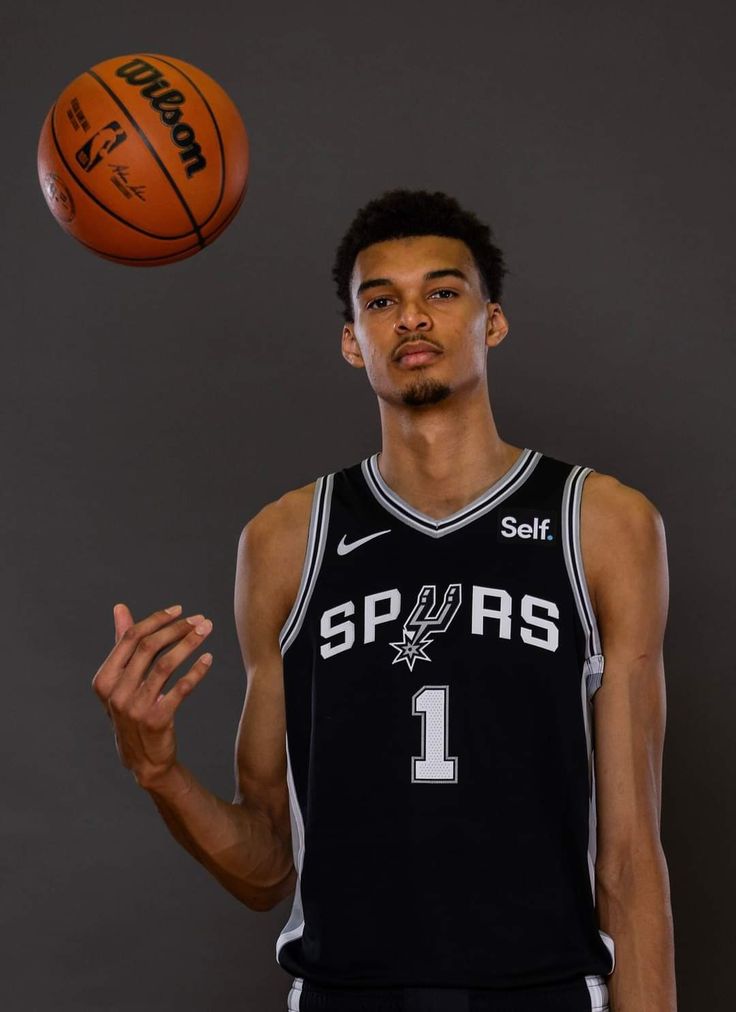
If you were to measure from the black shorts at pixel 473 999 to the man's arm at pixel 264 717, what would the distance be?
0.30 metres

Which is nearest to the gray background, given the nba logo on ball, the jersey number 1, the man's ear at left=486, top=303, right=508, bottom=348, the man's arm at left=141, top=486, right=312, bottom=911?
the man's ear at left=486, top=303, right=508, bottom=348

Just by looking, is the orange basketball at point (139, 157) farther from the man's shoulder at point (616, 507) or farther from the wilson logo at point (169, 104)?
the man's shoulder at point (616, 507)

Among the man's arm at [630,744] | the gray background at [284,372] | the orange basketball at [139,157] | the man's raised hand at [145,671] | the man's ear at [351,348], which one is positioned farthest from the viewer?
the gray background at [284,372]

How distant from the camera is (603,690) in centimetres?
226

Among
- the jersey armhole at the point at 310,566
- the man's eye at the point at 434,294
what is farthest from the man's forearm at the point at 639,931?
the man's eye at the point at 434,294

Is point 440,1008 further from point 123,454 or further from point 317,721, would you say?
point 123,454

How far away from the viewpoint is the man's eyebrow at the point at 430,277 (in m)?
2.45

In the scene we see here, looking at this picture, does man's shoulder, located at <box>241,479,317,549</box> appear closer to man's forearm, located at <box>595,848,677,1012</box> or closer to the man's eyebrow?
the man's eyebrow

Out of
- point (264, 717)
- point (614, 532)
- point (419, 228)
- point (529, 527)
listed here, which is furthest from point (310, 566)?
point (419, 228)

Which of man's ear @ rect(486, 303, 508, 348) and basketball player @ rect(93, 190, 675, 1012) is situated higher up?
man's ear @ rect(486, 303, 508, 348)

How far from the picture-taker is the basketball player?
2.10m

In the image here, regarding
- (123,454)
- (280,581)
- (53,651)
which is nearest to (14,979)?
(53,651)

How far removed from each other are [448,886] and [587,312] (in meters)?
1.86

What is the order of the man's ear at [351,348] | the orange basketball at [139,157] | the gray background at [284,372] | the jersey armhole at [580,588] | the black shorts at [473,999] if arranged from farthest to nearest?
the gray background at [284,372] → the man's ear at [351,348] → the orange basketball at [139,157] → the jersey armhole at [580,588] → the black shorts at [473,999]
